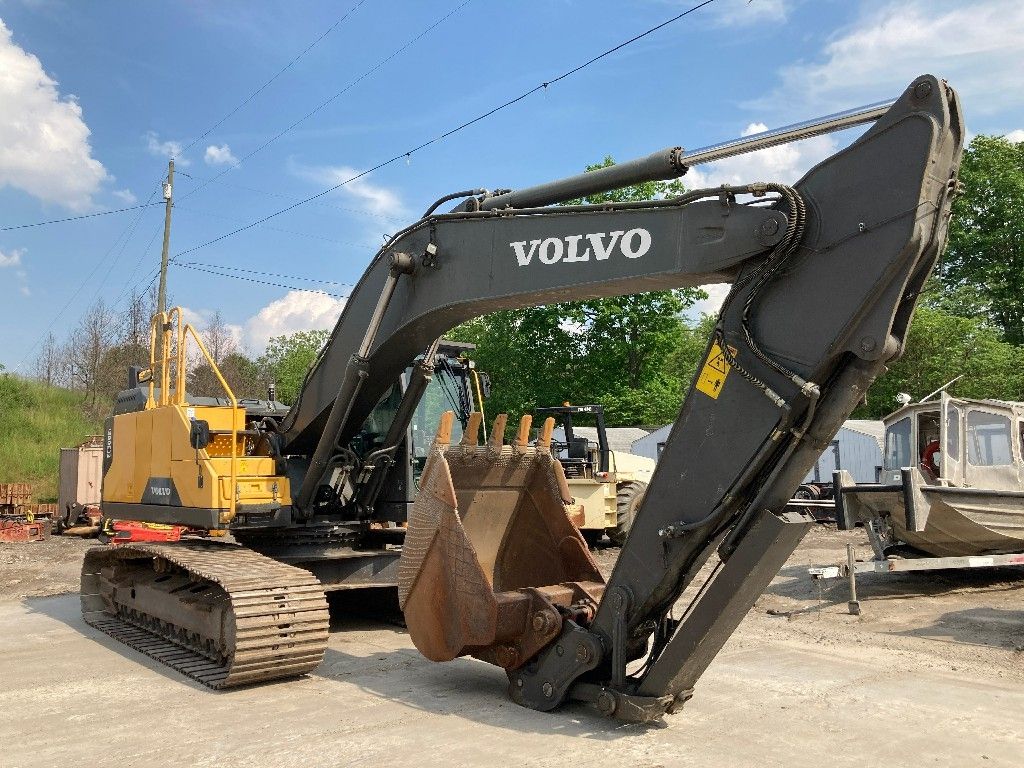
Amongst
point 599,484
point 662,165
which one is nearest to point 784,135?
point 662,165

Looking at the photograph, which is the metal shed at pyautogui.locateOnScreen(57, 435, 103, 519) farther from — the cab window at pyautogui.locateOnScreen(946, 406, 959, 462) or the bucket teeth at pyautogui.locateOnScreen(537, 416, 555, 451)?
the cab window at pyautogui.locateOnScreen(946, 406, 959, 462)

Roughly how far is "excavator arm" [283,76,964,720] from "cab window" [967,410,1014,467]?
7327 millimetres

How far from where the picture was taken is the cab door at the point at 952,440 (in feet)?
34.9

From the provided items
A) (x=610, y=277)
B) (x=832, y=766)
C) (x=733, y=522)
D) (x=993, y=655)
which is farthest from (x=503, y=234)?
(x=993, y=655)

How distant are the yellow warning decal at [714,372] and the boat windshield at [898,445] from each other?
8.40 m

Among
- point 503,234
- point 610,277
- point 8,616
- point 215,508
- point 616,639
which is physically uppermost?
point 503,234

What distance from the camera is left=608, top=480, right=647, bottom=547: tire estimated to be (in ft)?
49.8

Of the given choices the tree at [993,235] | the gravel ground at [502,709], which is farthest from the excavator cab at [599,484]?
the tree at [993,235]

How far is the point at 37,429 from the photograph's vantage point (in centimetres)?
2761

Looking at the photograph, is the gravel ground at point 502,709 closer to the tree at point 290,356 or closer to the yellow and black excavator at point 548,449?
the yellow and black excavator at point 548,449

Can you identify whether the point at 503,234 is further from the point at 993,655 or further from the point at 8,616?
the point at 8,616

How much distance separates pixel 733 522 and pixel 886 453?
8749 mm

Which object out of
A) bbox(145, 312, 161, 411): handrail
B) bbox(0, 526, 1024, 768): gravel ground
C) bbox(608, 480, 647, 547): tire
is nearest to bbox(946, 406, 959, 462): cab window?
bbox(0, 526, 1024, 768): gravel ground

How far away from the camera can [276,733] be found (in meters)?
4.90
